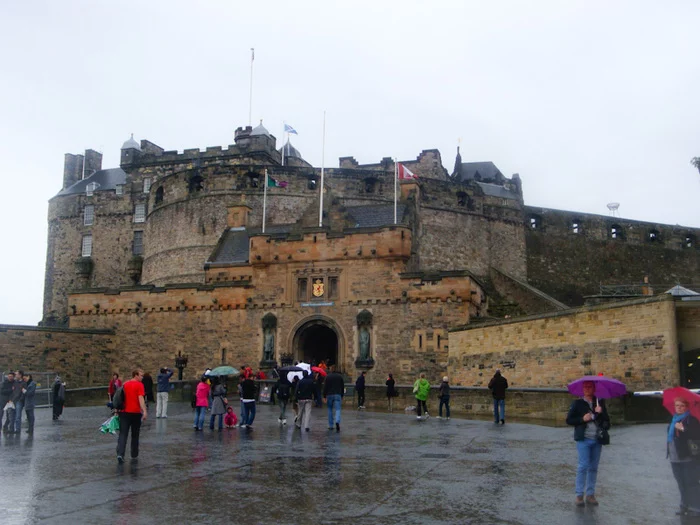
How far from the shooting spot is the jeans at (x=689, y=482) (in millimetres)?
7754

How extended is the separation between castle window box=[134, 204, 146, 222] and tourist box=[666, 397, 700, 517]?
4508 cm

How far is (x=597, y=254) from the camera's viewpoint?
1902 inches

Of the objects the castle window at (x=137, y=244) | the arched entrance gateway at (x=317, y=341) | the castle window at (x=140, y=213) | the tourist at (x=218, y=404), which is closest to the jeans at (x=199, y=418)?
the tourist at (x=218, y=404)

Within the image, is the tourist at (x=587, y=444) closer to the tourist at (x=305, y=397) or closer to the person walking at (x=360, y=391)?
the tourist at (x=305, y=397)

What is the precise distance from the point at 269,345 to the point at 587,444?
22.8 meters

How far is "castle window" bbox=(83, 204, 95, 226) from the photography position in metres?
53.3

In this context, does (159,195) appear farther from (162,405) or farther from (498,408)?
(498,408)

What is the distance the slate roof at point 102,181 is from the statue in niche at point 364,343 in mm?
31437

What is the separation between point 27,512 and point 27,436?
7701 mm

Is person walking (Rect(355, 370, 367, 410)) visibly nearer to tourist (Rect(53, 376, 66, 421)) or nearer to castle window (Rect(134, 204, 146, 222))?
tourist (Rect(53, 376, 66, 421))

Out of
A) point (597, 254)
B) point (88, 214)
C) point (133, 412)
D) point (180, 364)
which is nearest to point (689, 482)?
point (133, 412)

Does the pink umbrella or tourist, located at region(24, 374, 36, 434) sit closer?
the pink umbrella

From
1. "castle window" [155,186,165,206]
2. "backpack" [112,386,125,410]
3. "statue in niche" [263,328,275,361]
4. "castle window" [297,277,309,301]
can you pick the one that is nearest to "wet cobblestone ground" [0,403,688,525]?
"backpack" [112,386,125,410]

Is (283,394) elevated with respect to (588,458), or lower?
elevated
